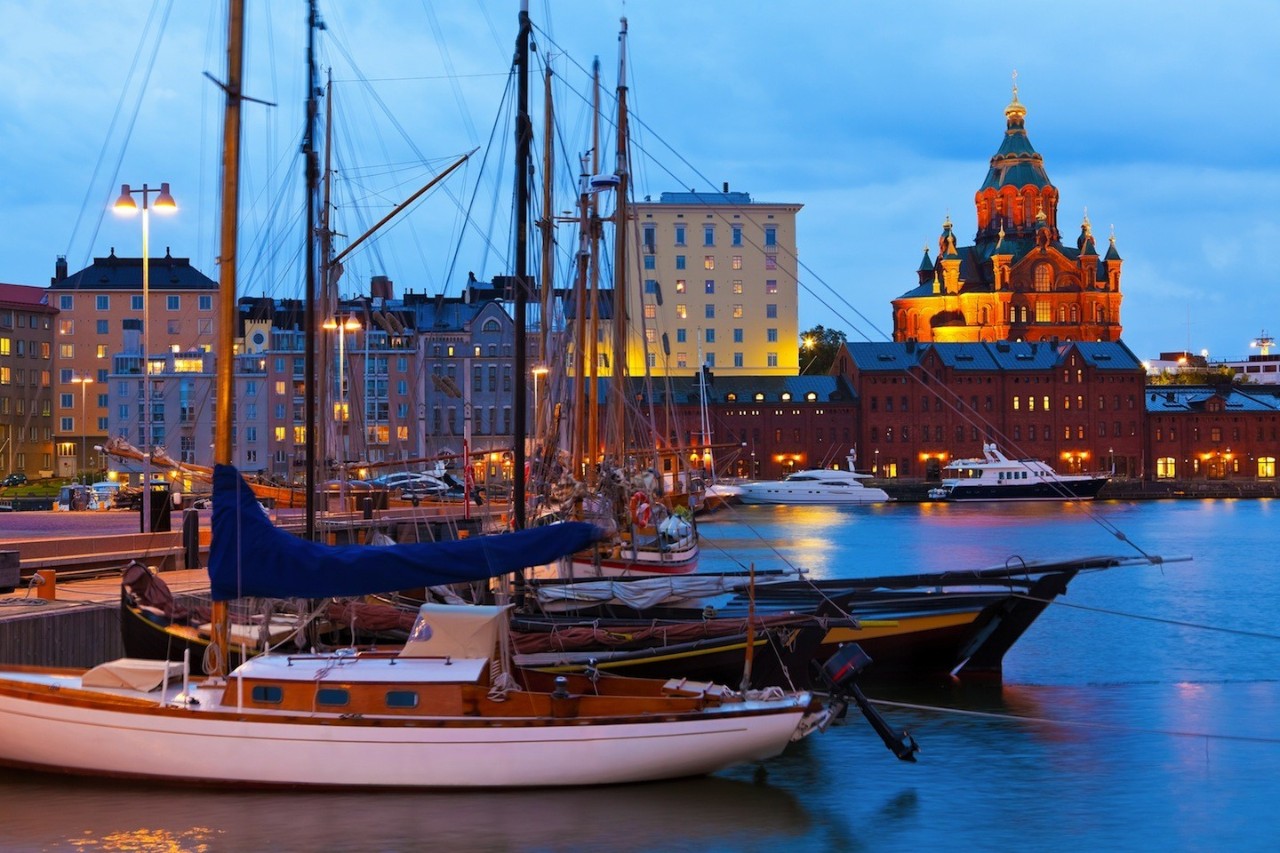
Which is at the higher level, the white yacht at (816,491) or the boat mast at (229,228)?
the boat mast at (229,228)

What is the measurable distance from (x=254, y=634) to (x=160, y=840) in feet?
16.7

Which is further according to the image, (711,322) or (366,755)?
(711,322)

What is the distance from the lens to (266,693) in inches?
810

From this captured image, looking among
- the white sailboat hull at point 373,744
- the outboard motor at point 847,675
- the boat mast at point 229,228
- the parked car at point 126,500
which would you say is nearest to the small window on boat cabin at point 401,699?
the white sailboat hull at point 373,744

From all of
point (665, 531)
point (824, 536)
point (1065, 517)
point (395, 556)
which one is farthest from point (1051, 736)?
point (1065, 517)

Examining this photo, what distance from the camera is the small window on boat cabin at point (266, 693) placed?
20.5 metres

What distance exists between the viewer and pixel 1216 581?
213ft

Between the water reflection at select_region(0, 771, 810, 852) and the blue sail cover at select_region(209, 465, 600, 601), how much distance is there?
2799 mm

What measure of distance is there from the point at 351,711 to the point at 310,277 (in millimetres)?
12570

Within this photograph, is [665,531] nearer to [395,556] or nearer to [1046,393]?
[395,556]

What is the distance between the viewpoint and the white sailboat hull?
800 inches

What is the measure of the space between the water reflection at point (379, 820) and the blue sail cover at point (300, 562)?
2799mm

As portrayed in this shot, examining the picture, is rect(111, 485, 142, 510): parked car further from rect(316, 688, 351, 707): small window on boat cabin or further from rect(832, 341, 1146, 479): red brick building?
rect(832, 341, 1146, 479): red brick building

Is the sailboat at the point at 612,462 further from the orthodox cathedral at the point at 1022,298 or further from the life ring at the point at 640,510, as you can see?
the orthodox cathedral at the point at 1022,298
